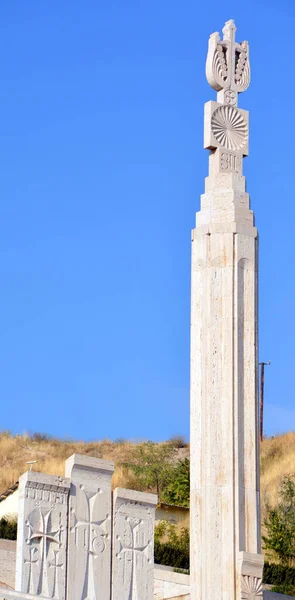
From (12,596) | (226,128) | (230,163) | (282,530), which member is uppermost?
Answer: (226,128)

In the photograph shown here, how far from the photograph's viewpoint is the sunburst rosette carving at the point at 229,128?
14820mm

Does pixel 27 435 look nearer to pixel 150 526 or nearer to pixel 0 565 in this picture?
pixel 0 565

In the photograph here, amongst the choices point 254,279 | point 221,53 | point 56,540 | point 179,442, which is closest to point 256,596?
point 56,540

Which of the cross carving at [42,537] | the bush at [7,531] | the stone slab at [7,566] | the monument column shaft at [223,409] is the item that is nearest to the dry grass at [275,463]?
the bush at [7,531]

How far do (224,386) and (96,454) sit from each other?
1131 inches

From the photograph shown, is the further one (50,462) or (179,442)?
(179,442)

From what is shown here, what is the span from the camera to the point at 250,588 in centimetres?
1338

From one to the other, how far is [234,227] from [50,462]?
981 inches

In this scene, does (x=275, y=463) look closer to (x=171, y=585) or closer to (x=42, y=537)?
(x=171, y=585)

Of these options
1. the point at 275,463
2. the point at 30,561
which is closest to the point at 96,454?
the point at 275,463

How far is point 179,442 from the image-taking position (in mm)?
42844

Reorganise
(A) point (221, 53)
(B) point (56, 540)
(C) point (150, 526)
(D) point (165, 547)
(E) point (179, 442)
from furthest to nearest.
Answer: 1. (E) point (179, 442)
2. (D) point (165, 547)
3. (A) point (221, 53)
4. (C) point (150, 526)
5. (B) point (56, 540)

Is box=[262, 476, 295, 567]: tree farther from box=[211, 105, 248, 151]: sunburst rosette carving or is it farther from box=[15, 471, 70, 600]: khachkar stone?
box=[15, 471, 70, 600]: khachkar stone

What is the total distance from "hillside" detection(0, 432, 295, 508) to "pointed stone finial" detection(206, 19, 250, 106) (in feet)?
61.9
